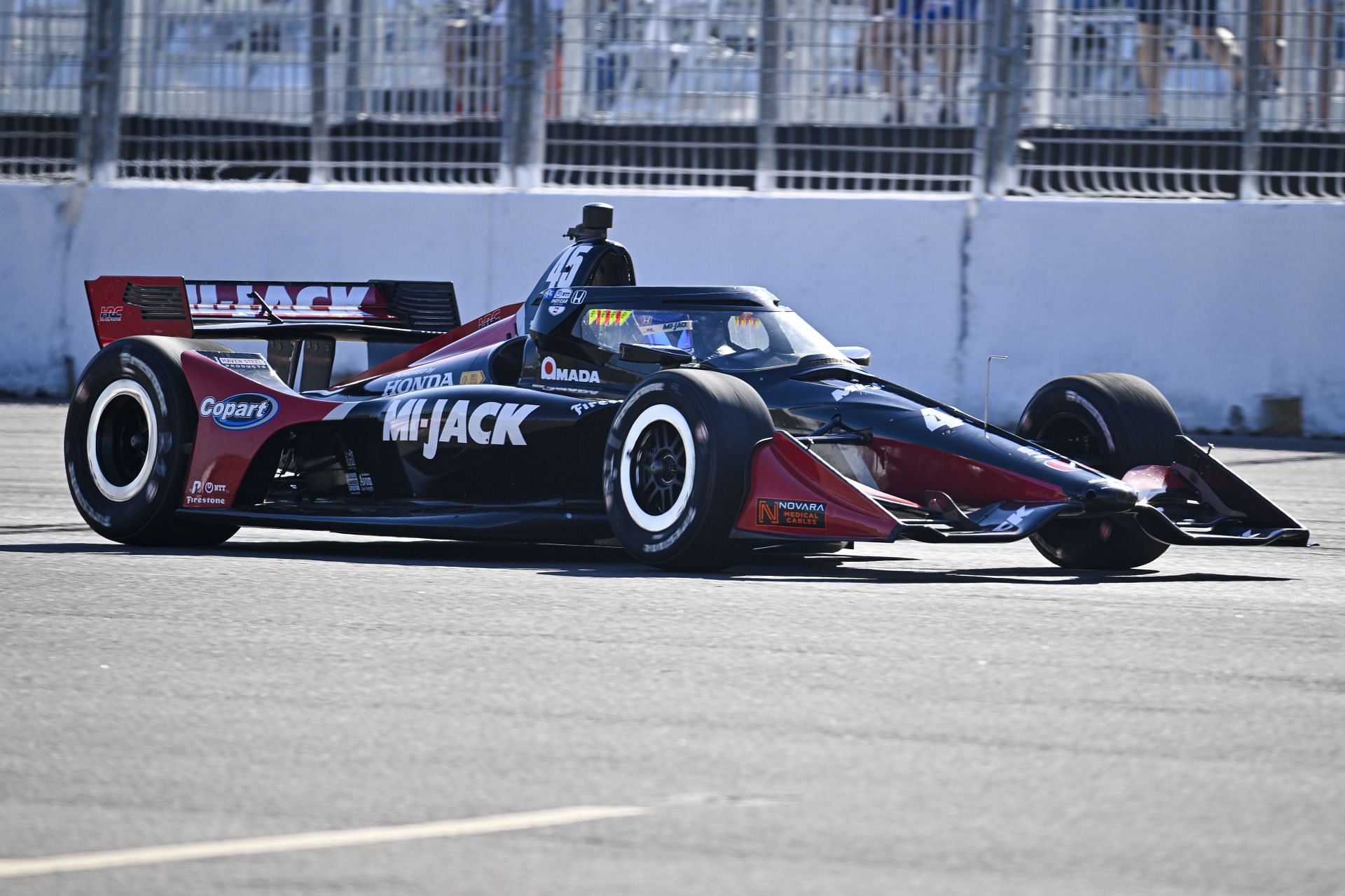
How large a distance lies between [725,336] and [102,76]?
9735mm

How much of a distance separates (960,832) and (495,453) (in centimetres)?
438

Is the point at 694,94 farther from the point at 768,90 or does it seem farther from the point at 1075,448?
the point at 1075,448

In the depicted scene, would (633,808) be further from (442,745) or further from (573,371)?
(573,371)

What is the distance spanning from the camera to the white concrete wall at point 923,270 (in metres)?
12.3

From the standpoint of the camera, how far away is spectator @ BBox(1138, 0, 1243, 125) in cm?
1300

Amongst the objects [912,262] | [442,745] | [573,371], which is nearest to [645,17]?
[912,262]

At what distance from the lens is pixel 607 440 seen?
7059 mm

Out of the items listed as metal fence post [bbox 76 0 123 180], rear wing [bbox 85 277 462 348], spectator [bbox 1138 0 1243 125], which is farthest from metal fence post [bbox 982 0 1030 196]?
metal fence post [bbox 76 0 123 180]

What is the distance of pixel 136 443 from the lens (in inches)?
323

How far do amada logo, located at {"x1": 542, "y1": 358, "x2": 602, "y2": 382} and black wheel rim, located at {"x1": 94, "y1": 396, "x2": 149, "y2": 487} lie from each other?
Answer: 1.67 m

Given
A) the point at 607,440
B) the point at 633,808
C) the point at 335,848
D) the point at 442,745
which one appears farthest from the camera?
the point at 607,440

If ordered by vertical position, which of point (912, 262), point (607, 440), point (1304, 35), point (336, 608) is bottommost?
point (336, 608)

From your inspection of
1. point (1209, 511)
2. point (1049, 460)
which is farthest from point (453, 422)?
point (1209, 511)

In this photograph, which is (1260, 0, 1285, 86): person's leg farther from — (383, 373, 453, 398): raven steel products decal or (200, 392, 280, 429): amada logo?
(200, 392, 280, 429): amada logo
